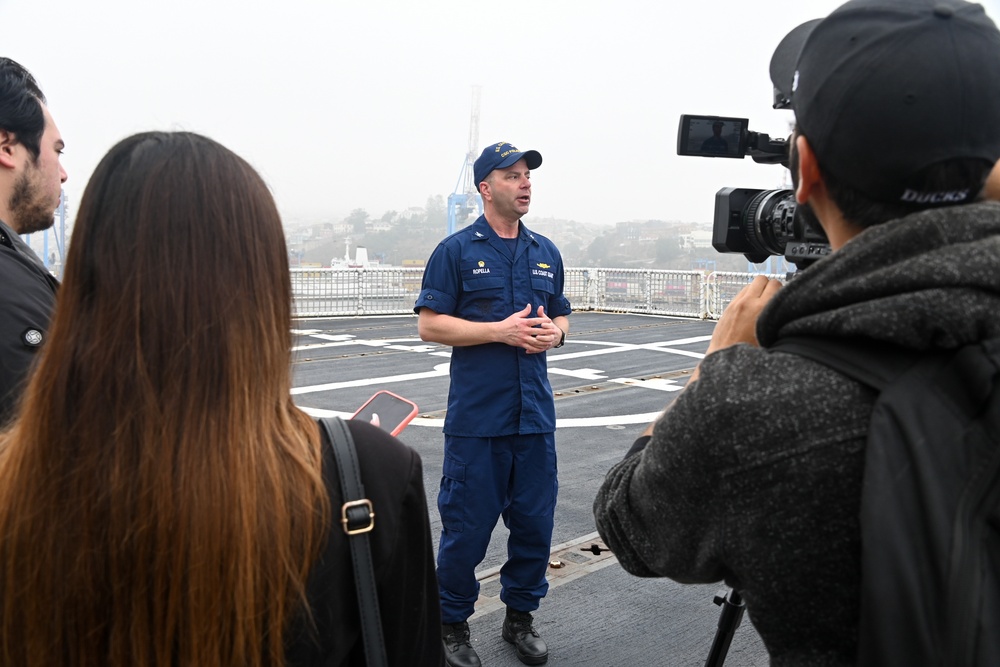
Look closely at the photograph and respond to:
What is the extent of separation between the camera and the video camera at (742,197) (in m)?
1.86

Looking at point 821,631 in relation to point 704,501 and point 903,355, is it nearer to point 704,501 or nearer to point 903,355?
point 704,501

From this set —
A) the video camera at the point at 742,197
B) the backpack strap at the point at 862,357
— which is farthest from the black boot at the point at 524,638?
the backpack strap at the point at 862,357

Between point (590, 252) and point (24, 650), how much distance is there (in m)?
36.7

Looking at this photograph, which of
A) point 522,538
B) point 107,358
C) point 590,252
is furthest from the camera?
point 590,252

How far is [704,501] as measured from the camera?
1210mm

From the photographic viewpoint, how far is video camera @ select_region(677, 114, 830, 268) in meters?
1.86

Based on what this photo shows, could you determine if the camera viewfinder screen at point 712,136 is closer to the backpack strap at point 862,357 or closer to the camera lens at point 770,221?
the camera lens at point 770,221

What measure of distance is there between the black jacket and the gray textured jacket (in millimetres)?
1632

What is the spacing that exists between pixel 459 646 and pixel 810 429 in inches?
109

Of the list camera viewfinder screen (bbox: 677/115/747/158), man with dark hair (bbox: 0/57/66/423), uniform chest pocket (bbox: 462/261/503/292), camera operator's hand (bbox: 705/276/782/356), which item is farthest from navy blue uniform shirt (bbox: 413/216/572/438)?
camera operator's hand (bbox: 705/276/782/356)

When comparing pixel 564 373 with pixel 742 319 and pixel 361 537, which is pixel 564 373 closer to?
pixel 742 319

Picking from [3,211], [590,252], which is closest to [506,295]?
[3,211]

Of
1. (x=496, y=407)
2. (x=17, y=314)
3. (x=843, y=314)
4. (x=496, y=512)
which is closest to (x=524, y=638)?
(x=496, y=512)

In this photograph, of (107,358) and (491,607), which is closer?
(107,358)
